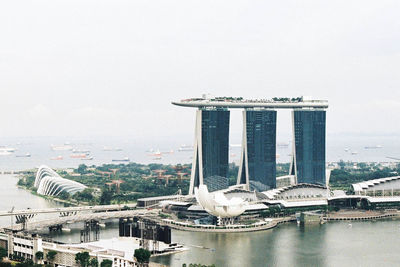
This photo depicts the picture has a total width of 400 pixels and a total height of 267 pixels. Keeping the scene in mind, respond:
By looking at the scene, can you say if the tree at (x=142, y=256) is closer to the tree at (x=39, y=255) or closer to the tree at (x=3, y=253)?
the tree at (x=39, y=255)

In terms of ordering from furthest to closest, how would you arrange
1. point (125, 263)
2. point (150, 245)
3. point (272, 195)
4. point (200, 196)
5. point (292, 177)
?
point (292, 177)
point (272, 195)
point (200, 196)
point (150, 245)
point (125, 263)

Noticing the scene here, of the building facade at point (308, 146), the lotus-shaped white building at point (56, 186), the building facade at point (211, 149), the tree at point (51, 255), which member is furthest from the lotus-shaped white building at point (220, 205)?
the lotus-shaped white building at point (56, 186)

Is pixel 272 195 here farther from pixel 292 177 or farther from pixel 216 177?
pixel 292 177

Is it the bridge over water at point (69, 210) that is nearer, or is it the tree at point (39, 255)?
the tree at point (39, 255)

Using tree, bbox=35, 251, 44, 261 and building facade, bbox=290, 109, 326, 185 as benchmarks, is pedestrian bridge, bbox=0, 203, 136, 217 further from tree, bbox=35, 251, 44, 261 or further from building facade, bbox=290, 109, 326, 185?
building facade, bbox=290, 109, 326, 185

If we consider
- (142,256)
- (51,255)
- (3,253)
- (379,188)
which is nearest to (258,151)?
(379,188)

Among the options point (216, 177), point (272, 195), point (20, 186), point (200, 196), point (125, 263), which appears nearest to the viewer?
point (125, 263)

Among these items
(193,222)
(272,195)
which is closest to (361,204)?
(272,195)

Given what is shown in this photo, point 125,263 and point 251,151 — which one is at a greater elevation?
point 251,151

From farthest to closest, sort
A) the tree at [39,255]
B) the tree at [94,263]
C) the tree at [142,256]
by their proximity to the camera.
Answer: the tree at [39,255], the tree at [142,256], the tree at [94,263]
